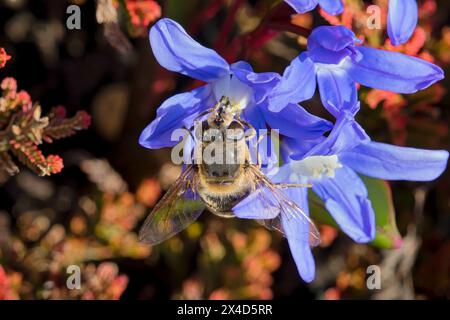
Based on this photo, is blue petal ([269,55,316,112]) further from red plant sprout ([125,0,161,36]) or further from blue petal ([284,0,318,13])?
red plant sprout ([125,0,161,36])

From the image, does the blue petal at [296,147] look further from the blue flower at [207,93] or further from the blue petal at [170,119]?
the blue petal at [170,119]

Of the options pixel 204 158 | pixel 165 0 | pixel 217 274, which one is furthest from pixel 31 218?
pixel 204 158

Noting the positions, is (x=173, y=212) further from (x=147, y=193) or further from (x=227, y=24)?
(x=147, y=193)

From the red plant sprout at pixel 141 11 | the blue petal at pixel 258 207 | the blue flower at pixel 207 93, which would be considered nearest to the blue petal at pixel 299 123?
the blue flower at pixel 207 93

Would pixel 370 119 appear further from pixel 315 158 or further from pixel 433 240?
pixel 433 240

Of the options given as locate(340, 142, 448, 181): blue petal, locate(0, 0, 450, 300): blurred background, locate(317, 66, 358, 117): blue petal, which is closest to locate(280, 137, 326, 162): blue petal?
locate(317, 66, 358, 117): blue petal

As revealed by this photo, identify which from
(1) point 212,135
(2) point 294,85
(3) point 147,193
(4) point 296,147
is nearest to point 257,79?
(2) point 294,85
